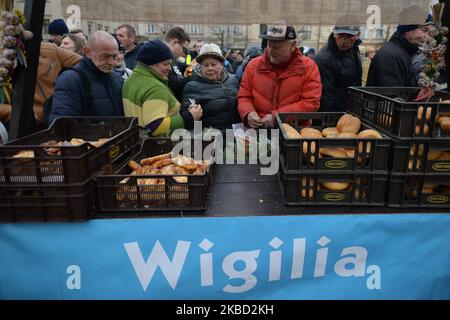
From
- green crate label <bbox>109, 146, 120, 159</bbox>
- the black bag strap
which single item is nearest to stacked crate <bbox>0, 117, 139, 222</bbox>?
green crate label <bbox>109, 146, 120, 159</bbox>

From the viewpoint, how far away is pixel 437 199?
1.77 meters

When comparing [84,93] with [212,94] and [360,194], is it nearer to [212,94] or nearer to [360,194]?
[212,94]

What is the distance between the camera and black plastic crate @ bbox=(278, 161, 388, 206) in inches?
68.9

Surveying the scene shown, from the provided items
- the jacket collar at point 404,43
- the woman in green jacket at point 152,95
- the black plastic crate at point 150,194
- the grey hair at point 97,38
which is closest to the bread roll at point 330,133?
the black plastic crate at point 150,194

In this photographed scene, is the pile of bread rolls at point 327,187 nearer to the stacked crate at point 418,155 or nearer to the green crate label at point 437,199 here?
the stacked crate at point 418,155

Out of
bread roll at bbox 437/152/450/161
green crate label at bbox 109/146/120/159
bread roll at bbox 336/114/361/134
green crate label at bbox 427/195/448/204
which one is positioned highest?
bread roll at bbox 336/114/361/134

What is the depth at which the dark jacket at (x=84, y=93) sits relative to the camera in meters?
2.50

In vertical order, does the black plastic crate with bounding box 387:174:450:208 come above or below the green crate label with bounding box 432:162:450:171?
below

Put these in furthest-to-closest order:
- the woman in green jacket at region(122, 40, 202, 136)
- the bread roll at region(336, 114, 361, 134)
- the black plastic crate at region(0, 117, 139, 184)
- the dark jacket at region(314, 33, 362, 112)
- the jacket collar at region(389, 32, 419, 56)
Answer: the dark jacket at region(314, 33, 362, 112)
the jacket collar at region(389, 32, 419, 56)
the woman in green jacket at region(122, 40, 202, 136)
the bread roll at region(336, 114, 361, 134)
the black plastic crate at region(0, 117, 139, 184)

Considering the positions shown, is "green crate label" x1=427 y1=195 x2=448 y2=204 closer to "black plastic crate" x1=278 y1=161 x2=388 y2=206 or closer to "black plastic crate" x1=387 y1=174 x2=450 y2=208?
"black plastic crate" x1=387 y1=174 x2=450 y2=208

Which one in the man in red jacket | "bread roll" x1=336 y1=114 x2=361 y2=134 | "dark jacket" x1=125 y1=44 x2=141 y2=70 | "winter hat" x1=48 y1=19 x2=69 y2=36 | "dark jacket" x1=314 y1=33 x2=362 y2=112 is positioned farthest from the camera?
"winter hat" x1=48 y1=19 x2=69 y2=36

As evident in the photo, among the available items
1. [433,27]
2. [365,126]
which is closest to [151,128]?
[365,126]

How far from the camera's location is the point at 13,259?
5.88ft

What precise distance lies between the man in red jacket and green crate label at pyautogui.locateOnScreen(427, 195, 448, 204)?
4.07 feet
